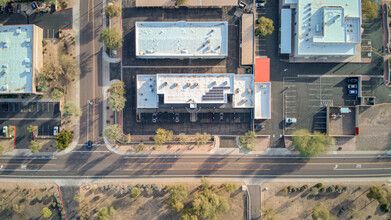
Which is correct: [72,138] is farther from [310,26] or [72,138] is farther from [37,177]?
[310,26]

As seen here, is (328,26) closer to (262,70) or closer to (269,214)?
(262,70)

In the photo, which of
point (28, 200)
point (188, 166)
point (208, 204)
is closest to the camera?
point (208, 204)

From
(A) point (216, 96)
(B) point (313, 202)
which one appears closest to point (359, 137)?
(B) point (313, 202)

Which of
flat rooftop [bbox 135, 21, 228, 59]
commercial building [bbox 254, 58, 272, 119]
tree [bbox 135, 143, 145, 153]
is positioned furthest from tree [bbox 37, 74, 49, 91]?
commercial building [bbox 254, 58, 272, 119]

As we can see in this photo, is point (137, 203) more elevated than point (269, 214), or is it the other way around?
point (137, 203)

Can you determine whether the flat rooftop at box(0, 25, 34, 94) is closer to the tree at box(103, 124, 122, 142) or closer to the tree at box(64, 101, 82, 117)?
the tree at box(64, 101, 82, 117)

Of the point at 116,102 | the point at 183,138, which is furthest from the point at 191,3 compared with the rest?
the point at 183,138

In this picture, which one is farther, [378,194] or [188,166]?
[188,166]
